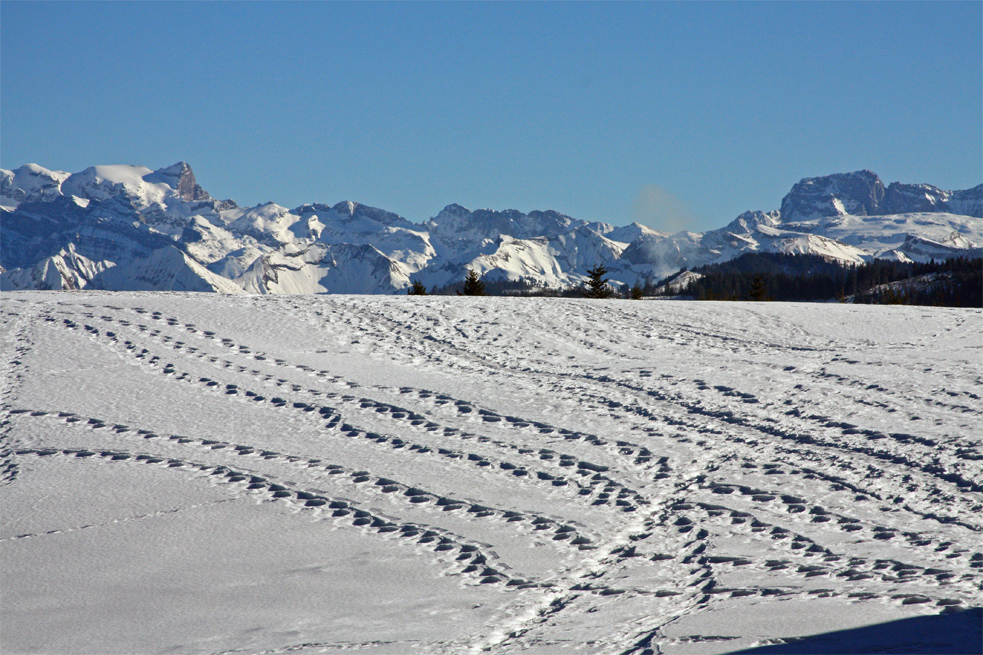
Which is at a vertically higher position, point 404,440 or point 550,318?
point 550,318

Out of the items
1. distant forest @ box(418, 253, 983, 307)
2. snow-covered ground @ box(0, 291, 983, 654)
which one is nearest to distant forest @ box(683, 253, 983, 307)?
distant forest @ box(418, 253, 983, 307)

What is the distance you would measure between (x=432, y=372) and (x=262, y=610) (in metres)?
8.00

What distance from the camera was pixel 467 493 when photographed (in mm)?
8859

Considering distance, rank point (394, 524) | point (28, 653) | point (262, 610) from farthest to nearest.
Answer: point (394, 524), point (262, 610), point (28, 653)

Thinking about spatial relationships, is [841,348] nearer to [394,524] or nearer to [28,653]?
[394,524]

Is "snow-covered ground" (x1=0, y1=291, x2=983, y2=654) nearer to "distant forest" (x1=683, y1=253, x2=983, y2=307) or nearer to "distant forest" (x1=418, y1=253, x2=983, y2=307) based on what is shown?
"distant forest" (x1=418, y1=253, x2=983, y2=307)

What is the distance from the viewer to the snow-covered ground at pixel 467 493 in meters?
6.27

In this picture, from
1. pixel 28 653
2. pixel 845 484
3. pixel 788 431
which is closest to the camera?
pixel 28 653

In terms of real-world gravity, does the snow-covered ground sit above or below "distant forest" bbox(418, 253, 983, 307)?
below

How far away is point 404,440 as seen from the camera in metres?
10.5

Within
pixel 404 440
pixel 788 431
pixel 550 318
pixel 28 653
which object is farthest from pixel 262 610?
pixel 550 318

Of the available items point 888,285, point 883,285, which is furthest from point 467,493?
point 883,285

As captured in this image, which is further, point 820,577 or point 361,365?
point 361,365

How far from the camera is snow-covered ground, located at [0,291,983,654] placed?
627 cm
